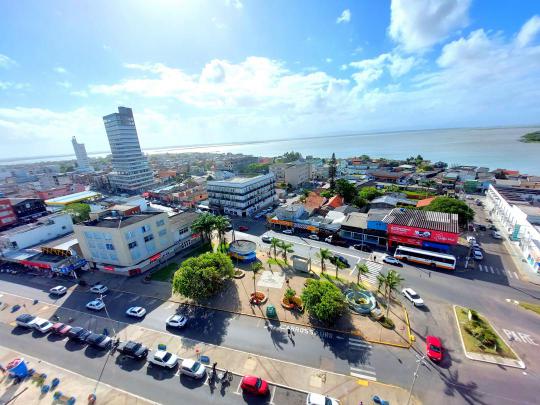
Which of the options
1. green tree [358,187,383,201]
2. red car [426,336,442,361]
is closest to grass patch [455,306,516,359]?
red car [426,336,442,361]

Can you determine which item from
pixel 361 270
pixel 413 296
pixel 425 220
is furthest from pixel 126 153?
pixel 413 296

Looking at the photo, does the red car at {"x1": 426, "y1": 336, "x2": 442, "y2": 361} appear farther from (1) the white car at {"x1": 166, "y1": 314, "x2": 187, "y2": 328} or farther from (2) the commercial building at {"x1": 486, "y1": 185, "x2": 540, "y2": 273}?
(2) the commercial building at {"x1": 486, "y1": 185, "x2": 540, "y2": 273}

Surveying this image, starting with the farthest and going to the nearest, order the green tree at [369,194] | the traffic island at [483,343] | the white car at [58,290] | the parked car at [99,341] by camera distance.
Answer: the green tree at [369,194], the white car at [58,290], the parked car at [99,341], the traffic island at [483,343]

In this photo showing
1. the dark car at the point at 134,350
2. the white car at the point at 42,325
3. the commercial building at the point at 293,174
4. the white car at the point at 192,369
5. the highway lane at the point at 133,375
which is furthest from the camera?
the commercial building at the point at 293,174

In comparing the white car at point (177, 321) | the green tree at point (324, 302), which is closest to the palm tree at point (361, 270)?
the green tree at point (324, 302)

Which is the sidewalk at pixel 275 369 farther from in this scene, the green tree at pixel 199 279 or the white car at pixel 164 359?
the green tree at pixel 199 279

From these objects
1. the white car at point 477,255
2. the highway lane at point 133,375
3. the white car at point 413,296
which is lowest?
the white car at point 477,255

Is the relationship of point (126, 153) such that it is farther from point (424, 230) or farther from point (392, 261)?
point (424, 230)

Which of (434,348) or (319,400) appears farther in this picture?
(434,348)

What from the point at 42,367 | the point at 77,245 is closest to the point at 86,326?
the point at 42,367
